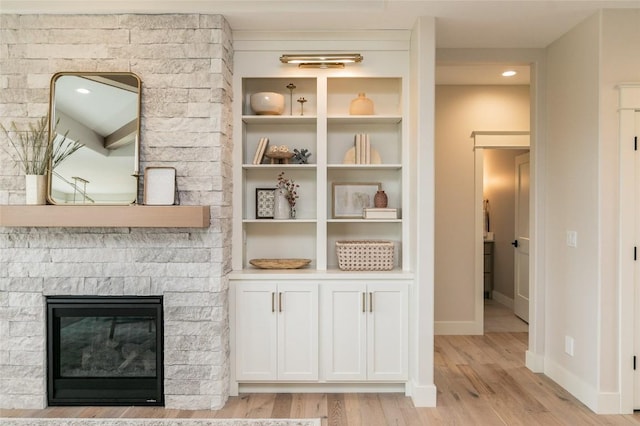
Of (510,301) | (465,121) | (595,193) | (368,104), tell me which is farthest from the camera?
(510,301)

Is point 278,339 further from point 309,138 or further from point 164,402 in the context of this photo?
point 309,138

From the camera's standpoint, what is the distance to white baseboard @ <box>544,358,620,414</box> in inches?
117

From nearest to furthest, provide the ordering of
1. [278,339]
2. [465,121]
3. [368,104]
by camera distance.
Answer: [278,339]
[368,104]
[465,121]

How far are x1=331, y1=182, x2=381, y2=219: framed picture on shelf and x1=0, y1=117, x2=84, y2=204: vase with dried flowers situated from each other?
1.89 metres

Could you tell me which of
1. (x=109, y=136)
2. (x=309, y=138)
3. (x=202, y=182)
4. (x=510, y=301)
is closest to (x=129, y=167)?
(x=109, y=136)

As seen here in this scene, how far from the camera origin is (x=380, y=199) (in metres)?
3.55

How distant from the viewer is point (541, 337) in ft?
12.4

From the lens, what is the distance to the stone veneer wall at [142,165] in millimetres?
3049

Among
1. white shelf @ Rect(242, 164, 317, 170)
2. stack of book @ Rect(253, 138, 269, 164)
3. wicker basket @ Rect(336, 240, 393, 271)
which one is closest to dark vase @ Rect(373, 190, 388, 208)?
wicker basket @ Rect(336, 240, 393, 271)

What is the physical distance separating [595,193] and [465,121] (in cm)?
215

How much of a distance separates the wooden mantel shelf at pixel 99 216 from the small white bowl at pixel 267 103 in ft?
3.39

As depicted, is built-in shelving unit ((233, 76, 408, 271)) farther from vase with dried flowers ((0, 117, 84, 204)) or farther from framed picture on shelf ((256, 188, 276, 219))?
vase with dried flowers ((0, 117, 84, 204))

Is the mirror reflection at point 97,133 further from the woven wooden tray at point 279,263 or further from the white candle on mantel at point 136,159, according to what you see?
the woven wooden tray at point 279,263

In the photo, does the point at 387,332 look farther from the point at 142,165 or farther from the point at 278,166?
the point at 142,165
